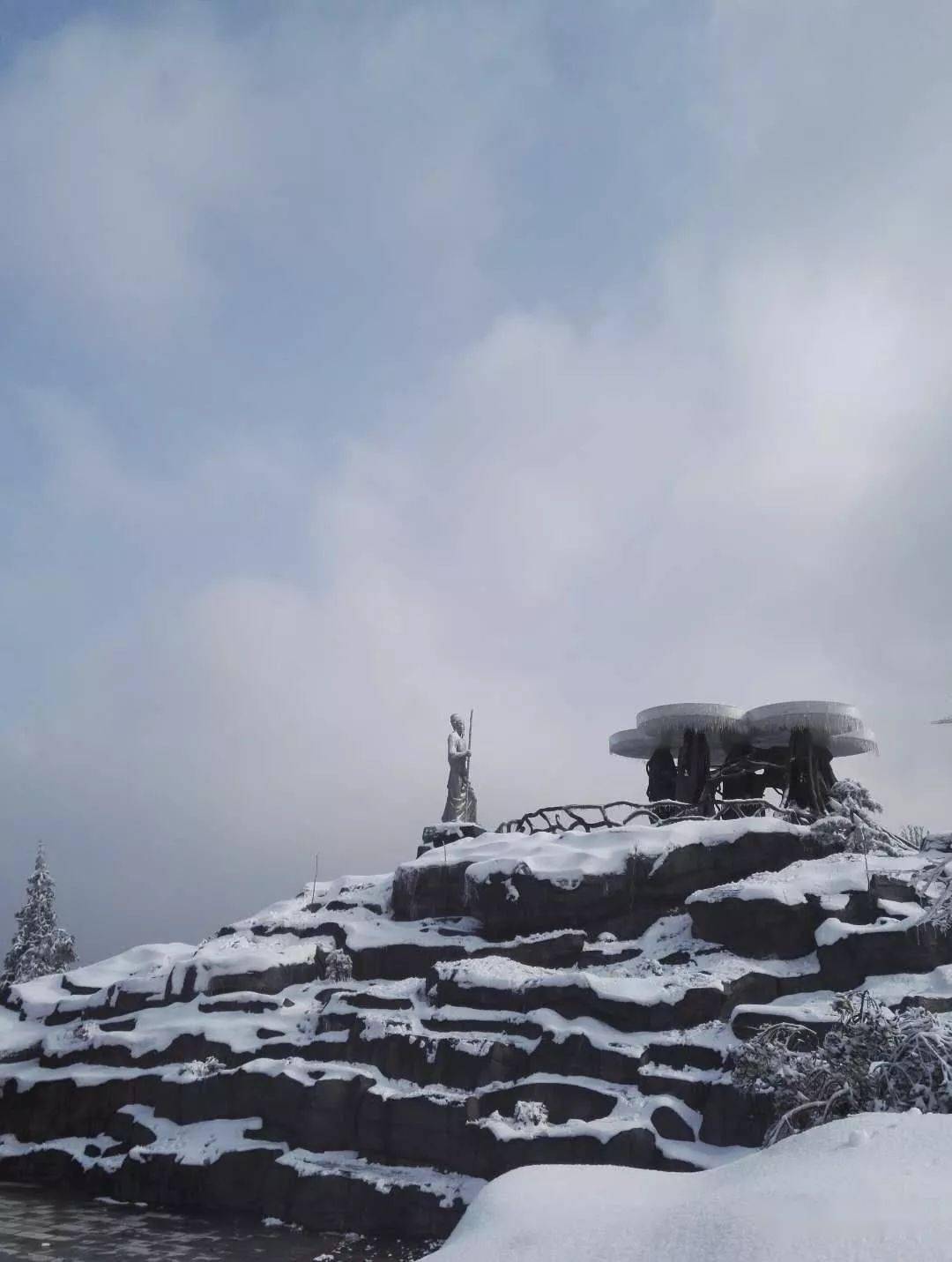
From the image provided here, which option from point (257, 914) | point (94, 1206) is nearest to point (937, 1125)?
point (94, 1206)

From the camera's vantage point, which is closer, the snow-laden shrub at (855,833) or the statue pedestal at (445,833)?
the snow-laden shrub at (855,833)

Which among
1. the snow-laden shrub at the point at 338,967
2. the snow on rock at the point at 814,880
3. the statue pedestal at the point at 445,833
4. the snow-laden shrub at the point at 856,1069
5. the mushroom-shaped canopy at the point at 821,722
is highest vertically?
the mushroom-shaped canopy at the point at 821,722

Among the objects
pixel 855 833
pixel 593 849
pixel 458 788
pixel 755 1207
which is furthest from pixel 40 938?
pixel 755 1207

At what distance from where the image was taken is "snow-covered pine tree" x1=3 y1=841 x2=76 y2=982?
42.3 m

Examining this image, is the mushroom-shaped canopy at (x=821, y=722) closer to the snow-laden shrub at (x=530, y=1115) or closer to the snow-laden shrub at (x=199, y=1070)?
the snow-laden shrub at (x=530, y=1115)

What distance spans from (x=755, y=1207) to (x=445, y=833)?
25.4 m

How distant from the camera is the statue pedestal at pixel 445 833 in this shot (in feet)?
102

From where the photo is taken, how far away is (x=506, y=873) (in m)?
26.2

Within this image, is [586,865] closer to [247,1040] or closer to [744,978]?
[744,978]

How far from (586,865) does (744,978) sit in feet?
19.1

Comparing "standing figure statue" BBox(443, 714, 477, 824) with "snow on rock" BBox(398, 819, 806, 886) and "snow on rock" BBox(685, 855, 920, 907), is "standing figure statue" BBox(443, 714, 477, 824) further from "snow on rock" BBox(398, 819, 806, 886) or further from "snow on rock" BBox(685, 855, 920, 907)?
"snow on rock" BBox(685, 855, 920, 907)

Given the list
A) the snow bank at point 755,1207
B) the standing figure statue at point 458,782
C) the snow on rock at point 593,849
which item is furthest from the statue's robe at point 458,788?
the snow bank at point 755,1207

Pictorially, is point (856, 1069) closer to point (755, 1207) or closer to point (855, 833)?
point (755, 1207)

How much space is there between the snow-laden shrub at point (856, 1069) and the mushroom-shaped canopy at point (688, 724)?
66.3 feet
